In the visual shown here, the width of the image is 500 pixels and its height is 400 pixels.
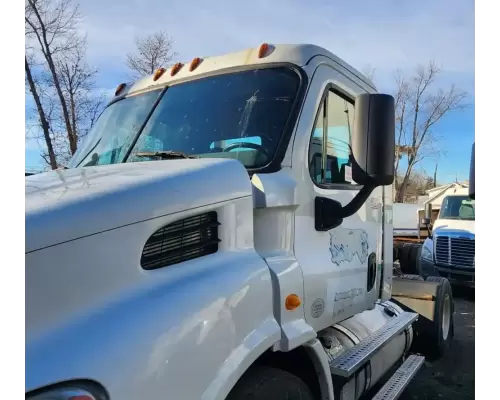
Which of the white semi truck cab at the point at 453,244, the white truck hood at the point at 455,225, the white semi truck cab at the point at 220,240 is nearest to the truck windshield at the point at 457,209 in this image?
the white semi truck cab at the point at 453,244

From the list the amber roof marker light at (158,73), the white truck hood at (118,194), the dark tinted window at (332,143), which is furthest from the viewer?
the amber roof marker light at (158,73)

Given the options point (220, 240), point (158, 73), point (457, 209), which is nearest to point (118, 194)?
point (220, 240)

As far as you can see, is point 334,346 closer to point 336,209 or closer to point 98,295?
point 336,209

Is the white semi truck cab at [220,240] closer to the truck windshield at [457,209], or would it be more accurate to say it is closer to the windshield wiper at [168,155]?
the windshield wiper at [168,155]

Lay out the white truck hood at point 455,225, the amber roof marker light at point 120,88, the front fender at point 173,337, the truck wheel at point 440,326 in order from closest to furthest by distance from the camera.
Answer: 1. the front fender at point 173,337
2. the amber roof marker light at point 120,88
3. the truck wheel at point 440,326
4. the white truck hood at point 455,225

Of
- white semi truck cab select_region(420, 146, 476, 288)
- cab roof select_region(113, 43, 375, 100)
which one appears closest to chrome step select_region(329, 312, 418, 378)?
cab roof select_region(113, 43, 375, 100)

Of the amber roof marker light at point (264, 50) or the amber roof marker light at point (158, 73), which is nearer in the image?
the amber roof marker light at point (264, 50)

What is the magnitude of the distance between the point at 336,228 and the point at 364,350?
903 mm

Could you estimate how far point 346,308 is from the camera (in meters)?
2.94

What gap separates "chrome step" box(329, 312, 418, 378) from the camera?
8.84 feet

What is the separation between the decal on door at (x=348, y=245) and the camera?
2.77 m

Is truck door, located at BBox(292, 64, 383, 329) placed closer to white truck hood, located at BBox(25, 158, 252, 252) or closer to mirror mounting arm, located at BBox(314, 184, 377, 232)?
mirror mounting arm, located at BBox(314, 184, 377, 232)

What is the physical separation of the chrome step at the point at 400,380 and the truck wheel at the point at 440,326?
3.76 feet

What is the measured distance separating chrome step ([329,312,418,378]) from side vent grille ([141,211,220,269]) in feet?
4.01
